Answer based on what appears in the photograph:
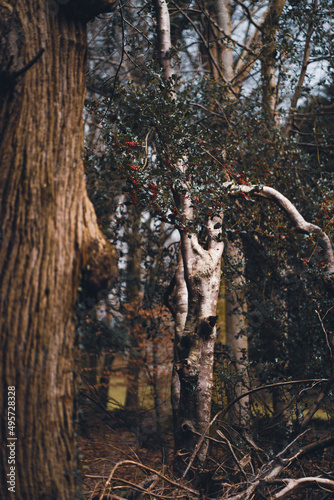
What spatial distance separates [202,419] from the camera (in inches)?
156

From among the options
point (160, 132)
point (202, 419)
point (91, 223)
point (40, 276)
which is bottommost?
point (202, 419)

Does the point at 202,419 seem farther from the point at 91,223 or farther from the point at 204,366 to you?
the point at 91,223

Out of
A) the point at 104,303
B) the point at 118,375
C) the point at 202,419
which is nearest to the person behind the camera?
the point at 202,419

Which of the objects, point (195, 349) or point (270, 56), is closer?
point (195, 349)

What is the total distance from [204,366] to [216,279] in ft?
2.88

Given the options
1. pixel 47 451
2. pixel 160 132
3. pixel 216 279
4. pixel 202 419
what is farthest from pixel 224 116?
pixel 47 451

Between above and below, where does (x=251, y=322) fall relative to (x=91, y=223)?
below

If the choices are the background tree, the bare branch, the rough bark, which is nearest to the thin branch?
the background tree

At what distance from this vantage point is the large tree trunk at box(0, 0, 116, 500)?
204cm

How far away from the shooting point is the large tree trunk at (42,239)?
6.70 ft

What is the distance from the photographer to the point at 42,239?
7.15ft

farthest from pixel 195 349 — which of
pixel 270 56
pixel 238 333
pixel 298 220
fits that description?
pixel 270 56

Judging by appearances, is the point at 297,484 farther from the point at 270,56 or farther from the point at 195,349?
the point at 270,56

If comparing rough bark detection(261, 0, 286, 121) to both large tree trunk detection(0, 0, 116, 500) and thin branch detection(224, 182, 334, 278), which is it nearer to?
thin branch detection(224, 182, 334, 278)
